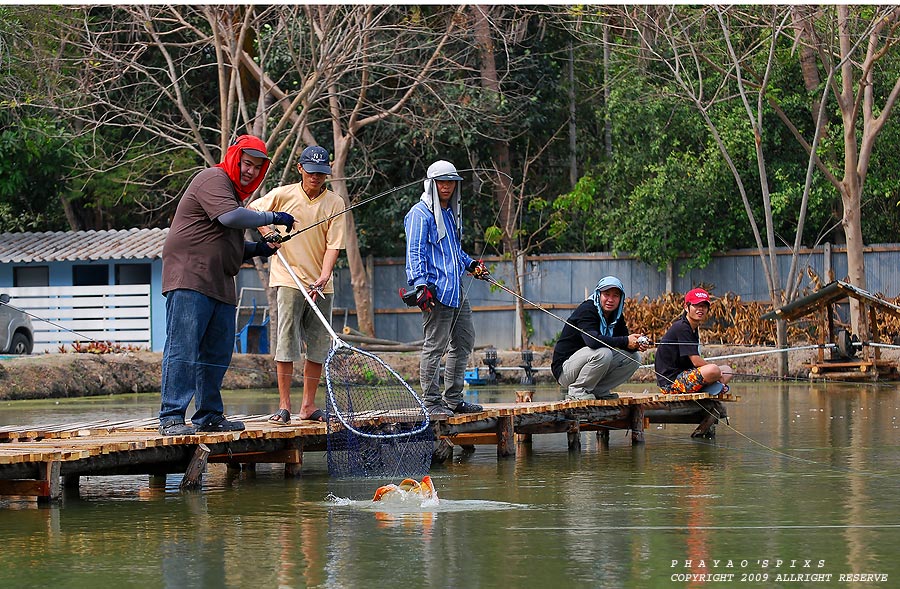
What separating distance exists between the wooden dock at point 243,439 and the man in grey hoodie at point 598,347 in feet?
0.82

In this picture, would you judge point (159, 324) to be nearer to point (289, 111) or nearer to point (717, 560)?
point (289, 111)

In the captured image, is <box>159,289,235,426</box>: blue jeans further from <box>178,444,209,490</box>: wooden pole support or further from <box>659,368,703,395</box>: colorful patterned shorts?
<box>659,368,703,395</box>: colorful patterned shorts

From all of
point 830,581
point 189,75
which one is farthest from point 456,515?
point 189,75

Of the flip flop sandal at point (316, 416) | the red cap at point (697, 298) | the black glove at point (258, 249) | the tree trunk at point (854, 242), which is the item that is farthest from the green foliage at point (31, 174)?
the black glove at point (258, 249)

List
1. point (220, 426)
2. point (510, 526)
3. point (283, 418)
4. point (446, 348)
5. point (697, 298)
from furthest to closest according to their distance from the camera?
1. point (697, 298)
2. point (446, 348)
3. point (283, 418)
4. point (220, 426)
5. point (510, 526)

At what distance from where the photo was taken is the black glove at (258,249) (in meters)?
9.32

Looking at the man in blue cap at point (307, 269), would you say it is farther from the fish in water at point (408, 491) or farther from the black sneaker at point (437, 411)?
the fish in water at point (408, 491)

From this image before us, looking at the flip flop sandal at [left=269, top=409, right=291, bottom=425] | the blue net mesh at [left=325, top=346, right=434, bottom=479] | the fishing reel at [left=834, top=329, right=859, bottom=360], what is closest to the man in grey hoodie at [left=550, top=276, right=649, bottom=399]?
the blue net mesh at [left=325, top=346, right=434, bottom=479]

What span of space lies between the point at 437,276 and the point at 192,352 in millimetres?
2178

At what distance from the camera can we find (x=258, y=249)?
938cm

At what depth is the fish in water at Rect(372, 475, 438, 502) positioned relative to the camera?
25.7 ft

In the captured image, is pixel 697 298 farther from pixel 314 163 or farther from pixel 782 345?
pixel 782 345

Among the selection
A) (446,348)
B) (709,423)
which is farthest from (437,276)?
(709,423)

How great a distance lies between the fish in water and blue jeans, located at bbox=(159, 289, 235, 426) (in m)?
1.57
